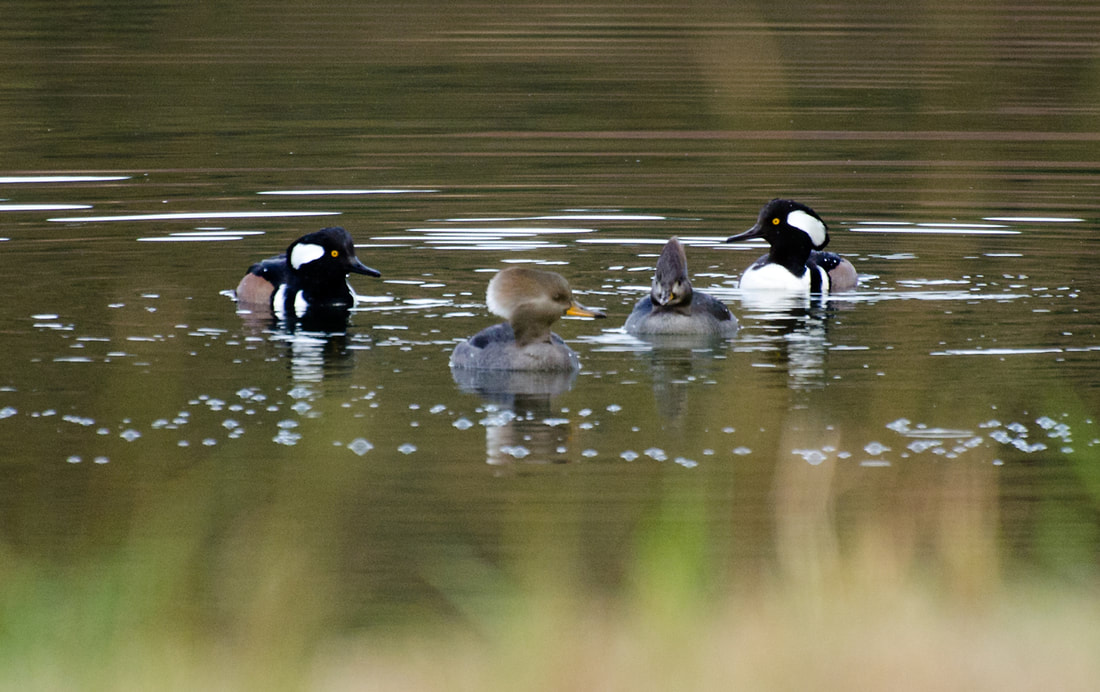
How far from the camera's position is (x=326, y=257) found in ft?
46.6

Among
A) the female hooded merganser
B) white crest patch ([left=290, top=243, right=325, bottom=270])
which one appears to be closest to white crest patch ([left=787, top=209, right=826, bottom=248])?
white crest patch ([left=290, top=243, right=325, bottom=270])

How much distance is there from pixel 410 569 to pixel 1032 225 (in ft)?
35.4

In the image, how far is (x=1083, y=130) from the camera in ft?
82.0

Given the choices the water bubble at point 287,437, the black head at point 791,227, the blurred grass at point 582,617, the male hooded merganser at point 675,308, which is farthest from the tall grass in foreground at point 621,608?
the black head at point 791,227

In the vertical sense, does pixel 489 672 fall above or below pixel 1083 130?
below

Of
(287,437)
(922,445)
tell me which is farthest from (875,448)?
(287,437)

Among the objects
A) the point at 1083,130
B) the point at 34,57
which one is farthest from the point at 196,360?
the point at 34,57

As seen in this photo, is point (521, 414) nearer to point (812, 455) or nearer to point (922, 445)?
point (812, 455)

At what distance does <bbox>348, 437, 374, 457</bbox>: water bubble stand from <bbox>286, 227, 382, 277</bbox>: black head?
4.18 m

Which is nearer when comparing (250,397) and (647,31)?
(250,397)

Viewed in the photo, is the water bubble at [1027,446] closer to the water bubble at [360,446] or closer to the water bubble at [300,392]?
the water bubble at [360,446]

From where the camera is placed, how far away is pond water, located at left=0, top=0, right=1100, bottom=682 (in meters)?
8.39

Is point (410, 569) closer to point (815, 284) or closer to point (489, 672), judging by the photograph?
point (489, 672)

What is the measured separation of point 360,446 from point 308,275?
439cm
